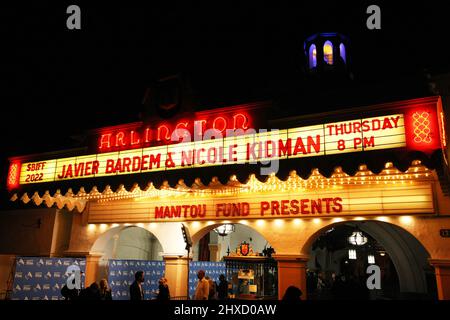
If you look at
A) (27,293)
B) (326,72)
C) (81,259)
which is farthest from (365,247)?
(27,293)

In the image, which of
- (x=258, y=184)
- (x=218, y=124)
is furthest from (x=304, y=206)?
(x=218, y=124)

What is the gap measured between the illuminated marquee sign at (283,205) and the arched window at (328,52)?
7.25 m

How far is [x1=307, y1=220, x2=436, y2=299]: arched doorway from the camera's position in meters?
11.6

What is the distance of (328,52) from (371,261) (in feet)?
40.6

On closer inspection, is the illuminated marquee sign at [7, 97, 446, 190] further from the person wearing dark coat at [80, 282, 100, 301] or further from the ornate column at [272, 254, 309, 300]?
the ornate column at [272, 254, 309, 300]

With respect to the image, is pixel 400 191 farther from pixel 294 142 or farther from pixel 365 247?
pixel 365 247

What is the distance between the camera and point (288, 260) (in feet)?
38.0

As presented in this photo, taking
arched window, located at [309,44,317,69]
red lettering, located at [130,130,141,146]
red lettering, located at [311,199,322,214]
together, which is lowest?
red lettering, located at [311,199,322,214]

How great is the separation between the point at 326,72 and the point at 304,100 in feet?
7.44

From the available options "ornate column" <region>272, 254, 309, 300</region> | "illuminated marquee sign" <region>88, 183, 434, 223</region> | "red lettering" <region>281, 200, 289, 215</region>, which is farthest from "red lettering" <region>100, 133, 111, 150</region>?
"ornate column" <region>272, 254, 309, 300</region>

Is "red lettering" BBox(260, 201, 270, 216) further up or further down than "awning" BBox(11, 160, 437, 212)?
further down

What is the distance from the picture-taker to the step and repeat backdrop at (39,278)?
39.1 feet

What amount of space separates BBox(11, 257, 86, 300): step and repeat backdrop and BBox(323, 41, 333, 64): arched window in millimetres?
12896

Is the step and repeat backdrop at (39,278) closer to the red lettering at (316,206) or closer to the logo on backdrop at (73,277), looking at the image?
the logo on backdrop at (73,277)
